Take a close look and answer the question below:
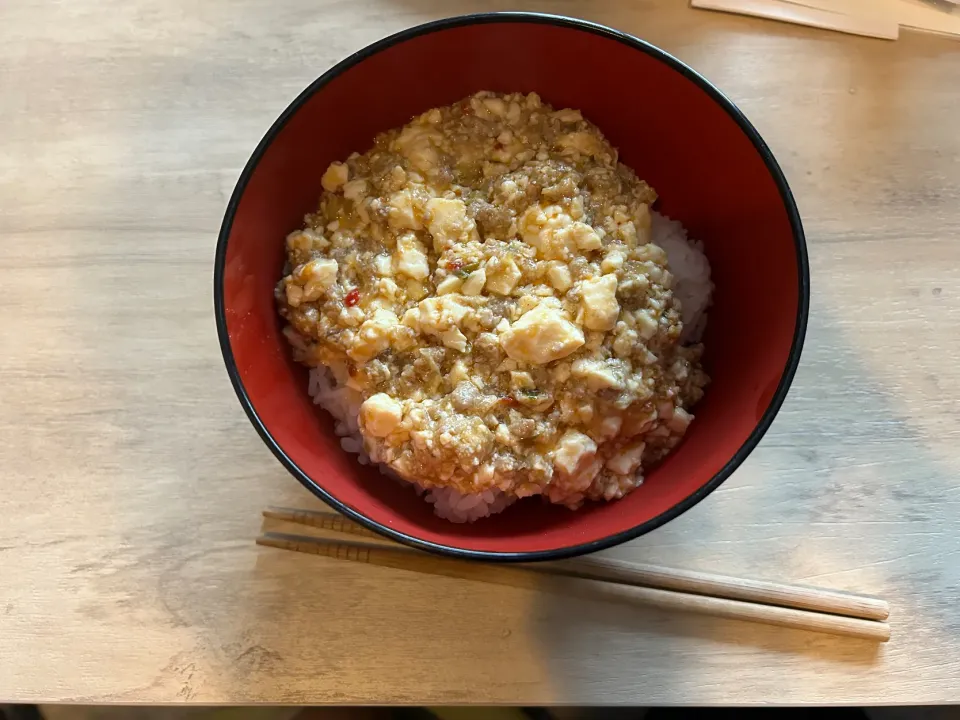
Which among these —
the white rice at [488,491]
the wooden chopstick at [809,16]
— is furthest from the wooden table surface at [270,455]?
the white rice at [488,491]

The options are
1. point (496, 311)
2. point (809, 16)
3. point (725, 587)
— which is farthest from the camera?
point (809, 16)

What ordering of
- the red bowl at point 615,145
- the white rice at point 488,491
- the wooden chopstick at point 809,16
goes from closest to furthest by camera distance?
the red bowl at point 615,145
the white rice at point 488,491
the wooden chopstick at point 809,16

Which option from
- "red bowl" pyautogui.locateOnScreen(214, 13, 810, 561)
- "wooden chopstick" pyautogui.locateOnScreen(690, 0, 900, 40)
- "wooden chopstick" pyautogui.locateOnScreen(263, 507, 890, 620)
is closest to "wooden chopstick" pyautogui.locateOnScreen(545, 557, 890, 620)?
"wooden chopstick" pyautogui.locateOnScreen(263, 507, 890, 620)

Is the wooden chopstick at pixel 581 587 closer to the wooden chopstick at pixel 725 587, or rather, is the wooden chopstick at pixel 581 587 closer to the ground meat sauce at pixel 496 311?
the wooden chopstick at pixel 725 587

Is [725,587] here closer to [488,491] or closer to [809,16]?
[488,491]

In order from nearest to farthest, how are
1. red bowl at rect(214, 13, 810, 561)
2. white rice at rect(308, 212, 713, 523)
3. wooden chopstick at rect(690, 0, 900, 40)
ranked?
red bowl at rect(214, 13, 810, 561) < white rice at rect(308, 212, 713, 523) < wooden chopstick at rect(690, 0, 900, 40)

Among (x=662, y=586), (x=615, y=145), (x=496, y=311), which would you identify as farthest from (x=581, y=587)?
(x=615, y=145)

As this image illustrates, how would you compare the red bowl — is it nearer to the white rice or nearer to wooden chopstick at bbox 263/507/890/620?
the white rice
